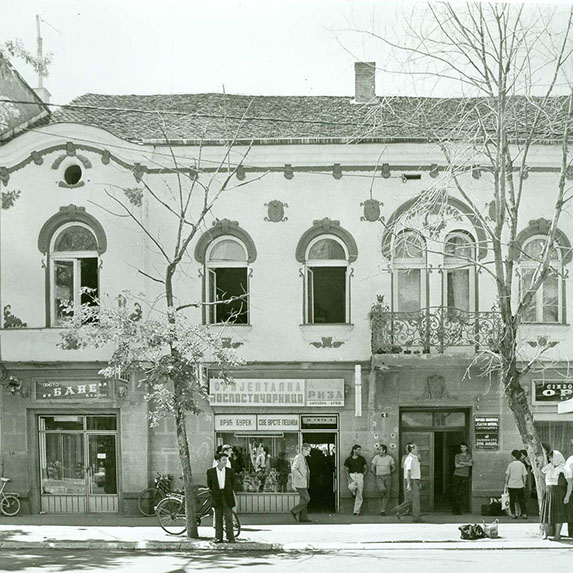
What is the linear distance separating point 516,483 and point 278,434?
199 inches

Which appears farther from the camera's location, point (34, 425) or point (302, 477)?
point (34, 425)

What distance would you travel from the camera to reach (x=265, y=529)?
17625 mm

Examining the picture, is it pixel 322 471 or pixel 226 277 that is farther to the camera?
pixel 226 277

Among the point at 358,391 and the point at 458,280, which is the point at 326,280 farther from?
the point at 458,280

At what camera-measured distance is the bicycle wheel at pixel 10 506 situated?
19.8 metres

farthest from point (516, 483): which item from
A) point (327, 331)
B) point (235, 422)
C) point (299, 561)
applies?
point (299, 561)

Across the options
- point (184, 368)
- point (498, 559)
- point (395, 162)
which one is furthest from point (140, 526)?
point (395, 162)

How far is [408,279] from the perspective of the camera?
20.3 m

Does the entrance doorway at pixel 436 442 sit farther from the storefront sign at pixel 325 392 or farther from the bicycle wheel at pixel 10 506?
the bicycle wheel at pixel 10 506

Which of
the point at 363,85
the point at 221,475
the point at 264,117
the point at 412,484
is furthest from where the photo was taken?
the point at 363,85

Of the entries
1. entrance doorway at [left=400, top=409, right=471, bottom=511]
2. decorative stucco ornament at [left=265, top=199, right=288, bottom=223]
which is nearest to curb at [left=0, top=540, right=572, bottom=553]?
entrance doorway at [left=400, top=409, right=471, bottom=511]

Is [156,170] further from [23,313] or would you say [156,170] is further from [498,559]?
[498,559]

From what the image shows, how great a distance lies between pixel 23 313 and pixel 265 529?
23.7 ft

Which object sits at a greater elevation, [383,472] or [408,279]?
[408,279]
